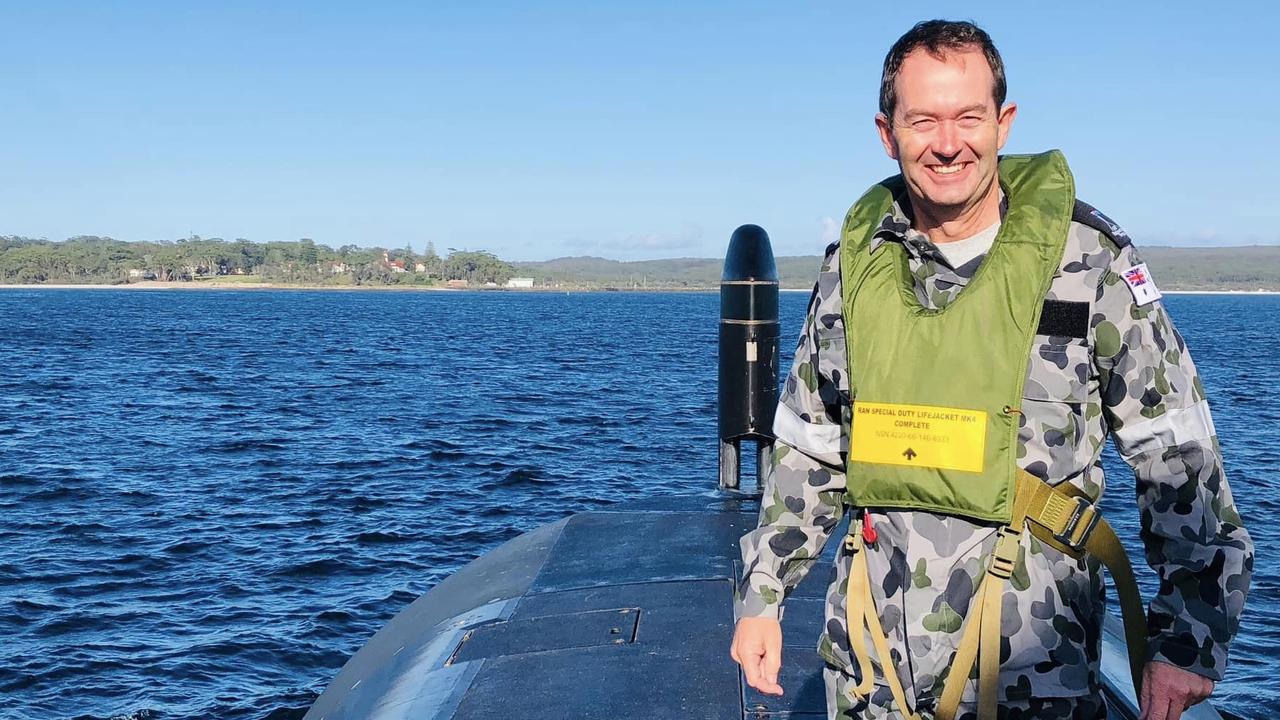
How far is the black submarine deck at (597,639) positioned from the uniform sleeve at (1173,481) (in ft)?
9.08

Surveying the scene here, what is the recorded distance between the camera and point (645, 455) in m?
29.8

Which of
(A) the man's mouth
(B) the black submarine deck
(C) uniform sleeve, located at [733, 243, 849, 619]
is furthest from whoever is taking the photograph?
(B) the black submarine deck

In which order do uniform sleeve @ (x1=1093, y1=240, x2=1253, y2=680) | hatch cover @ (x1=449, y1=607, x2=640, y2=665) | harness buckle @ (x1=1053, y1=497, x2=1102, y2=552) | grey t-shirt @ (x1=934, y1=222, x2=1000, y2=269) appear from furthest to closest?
hatch cover @ (x1=449, y1=607, x2=640, y2=665), grey t-shirt @ (x1=934, y1=222, x2=1000, y2=269), harness buckle @ (x1=1053, y1=497, x2=1102, y2=552), uniform sleeve @ (x1=1093, y1=240, x2=1253, y2=680)

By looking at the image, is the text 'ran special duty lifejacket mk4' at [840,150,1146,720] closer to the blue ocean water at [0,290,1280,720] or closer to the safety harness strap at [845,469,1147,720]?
the safety harness strap at [845,469,1147,720]

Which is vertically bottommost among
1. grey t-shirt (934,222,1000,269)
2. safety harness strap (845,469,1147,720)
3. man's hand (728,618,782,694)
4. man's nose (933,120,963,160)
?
man's hand (728,618,782,694)

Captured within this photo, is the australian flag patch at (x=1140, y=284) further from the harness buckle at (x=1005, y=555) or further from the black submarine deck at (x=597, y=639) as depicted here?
the black submarine deck at (x=597, y=639)

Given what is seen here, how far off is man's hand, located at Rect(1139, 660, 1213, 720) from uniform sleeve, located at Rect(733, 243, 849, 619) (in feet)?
3.10

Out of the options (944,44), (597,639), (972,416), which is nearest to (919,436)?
(972,416)

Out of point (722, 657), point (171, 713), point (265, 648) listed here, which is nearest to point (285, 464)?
point (265, 648)

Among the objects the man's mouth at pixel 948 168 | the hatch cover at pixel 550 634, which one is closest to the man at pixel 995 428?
the man's mouth at pixel 948 168

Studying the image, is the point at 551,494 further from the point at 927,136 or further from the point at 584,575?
→ the point at 927,136

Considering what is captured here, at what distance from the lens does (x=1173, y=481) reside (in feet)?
9.50

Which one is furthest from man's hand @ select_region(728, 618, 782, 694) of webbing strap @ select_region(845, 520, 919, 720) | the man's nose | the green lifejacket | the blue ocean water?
the blue ocean water

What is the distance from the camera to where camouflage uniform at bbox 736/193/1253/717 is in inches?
113
